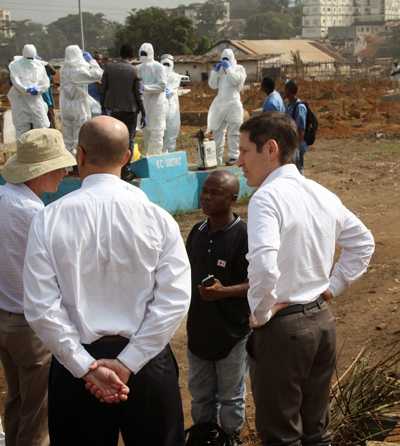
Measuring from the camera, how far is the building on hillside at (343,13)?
5392 inches

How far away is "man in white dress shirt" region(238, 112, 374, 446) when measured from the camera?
2.76 meters

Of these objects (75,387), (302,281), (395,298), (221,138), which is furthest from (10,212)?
(221,138)

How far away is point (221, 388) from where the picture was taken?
3.54 m

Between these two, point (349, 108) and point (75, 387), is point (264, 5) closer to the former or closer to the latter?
point (349, 108)

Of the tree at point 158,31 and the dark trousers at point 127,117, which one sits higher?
the tree at point 158,31

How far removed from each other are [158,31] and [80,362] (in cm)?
4821

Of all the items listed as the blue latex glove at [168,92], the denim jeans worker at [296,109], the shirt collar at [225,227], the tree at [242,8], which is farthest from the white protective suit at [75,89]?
the tree at [242,8]

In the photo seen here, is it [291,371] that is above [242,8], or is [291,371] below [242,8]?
below

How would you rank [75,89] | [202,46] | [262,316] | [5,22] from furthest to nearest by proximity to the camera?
[5,22]
[202,46]
[75,89]
[262,316]

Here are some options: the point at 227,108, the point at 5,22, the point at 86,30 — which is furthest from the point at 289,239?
the point at 86,30

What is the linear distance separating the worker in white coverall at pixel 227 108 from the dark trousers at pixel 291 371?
8.84 meters

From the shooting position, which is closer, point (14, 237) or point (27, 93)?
point (14, 237)

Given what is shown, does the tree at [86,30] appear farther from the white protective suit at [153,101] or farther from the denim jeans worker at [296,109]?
the denim jeans worker at [296,109]

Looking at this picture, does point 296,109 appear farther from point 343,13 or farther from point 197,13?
point 343,13
